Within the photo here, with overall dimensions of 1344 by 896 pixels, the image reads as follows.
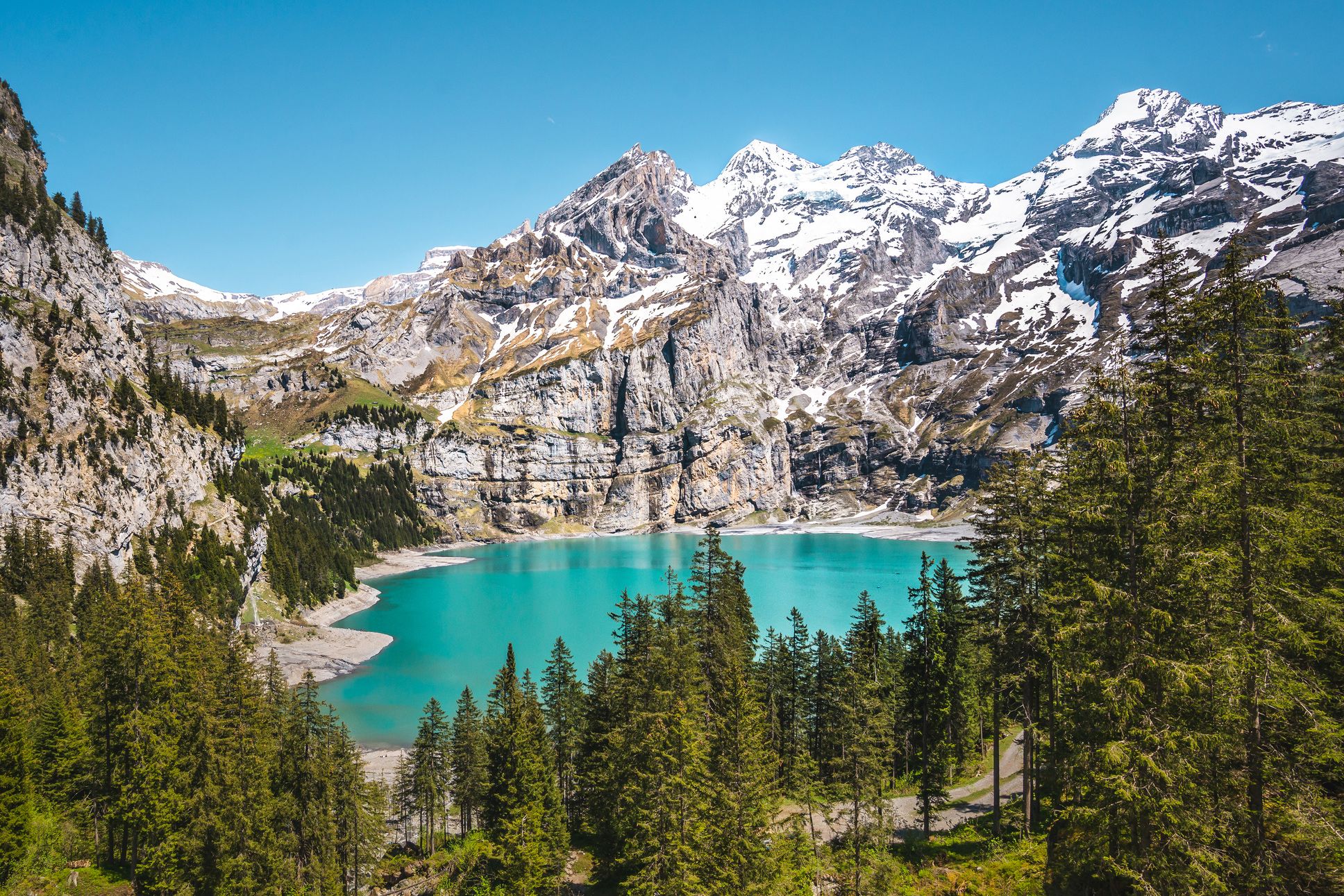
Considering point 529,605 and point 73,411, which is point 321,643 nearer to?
point 529,605

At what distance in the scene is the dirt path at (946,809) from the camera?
89.2ft

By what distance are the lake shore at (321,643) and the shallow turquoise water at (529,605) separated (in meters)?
2.10

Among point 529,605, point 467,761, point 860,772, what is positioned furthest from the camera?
point 529,605

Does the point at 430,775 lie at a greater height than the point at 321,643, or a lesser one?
greater

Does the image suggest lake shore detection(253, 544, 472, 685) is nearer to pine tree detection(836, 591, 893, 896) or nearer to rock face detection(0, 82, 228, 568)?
rock face detection(0, 82, 228, 568)

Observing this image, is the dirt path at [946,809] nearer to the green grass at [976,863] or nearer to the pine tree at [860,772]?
the green grass at [976,863]

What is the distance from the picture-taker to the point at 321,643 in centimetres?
7956

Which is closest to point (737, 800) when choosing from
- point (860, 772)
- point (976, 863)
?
point (860, 772)

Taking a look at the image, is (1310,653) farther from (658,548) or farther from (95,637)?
(658,548)

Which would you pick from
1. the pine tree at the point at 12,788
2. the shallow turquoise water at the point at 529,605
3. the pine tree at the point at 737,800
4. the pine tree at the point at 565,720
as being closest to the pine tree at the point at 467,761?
the pine tree at the point at 565,720

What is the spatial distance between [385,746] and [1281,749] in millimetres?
55193

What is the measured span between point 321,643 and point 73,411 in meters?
36.6

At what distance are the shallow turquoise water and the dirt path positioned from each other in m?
36.0

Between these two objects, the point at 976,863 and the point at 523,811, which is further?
the point at 523,811
